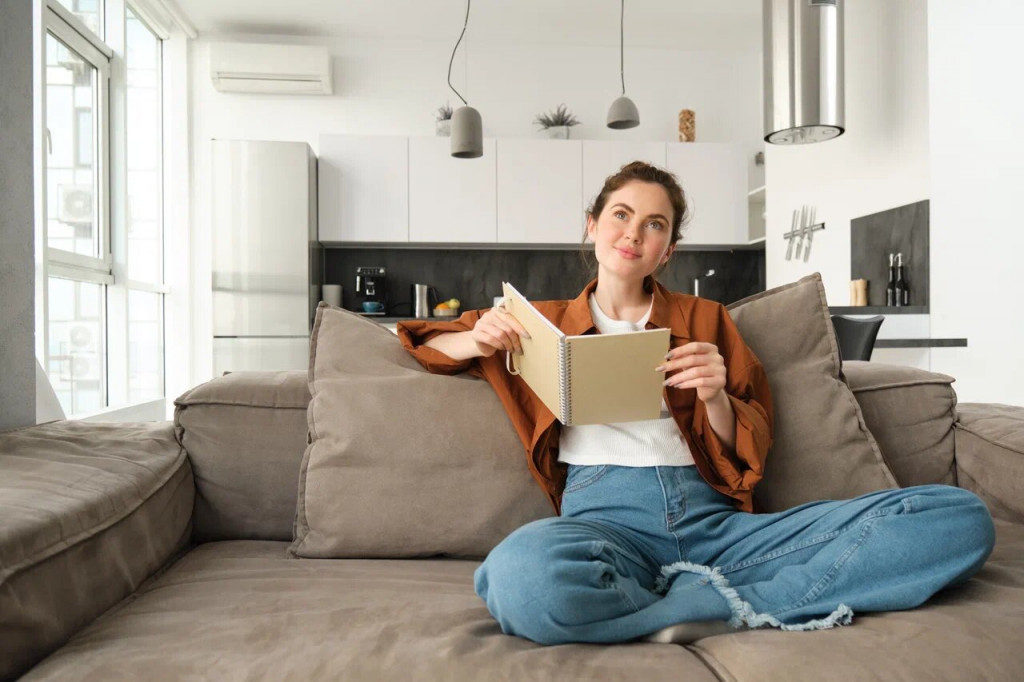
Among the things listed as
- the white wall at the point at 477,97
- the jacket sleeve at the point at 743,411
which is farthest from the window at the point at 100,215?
the jacket sleeve at the point at 743,411

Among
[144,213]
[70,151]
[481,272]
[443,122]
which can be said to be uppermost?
[443,122]

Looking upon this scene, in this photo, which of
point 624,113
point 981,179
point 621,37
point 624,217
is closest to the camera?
point 624,217

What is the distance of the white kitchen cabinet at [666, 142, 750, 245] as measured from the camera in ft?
18.3

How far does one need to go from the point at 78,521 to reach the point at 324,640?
1.34ft

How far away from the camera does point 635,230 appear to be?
1.55 meters

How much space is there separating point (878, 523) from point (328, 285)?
15.8 feet

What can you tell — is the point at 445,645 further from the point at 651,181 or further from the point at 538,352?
the point at 651,181

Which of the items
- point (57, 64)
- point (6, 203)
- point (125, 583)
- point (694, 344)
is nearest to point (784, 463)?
point (694, 344)

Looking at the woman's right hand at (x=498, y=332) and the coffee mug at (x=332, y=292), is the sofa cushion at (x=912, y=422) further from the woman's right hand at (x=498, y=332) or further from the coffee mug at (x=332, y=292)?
the coffee mug at (x=332, y=292)

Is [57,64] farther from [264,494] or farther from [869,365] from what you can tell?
[869,365]

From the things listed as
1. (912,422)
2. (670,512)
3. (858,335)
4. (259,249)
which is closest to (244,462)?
(670,512)

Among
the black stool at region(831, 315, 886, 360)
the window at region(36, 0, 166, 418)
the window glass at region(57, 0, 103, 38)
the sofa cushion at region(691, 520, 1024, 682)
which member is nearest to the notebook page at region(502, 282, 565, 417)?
the sofa cushion at region(691, 520, 1024, 682)

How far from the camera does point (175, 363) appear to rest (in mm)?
5352

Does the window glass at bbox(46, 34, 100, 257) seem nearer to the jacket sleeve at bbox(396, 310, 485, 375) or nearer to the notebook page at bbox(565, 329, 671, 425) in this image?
the jacket sleeve at bbox(396, 310, 485, 375)
